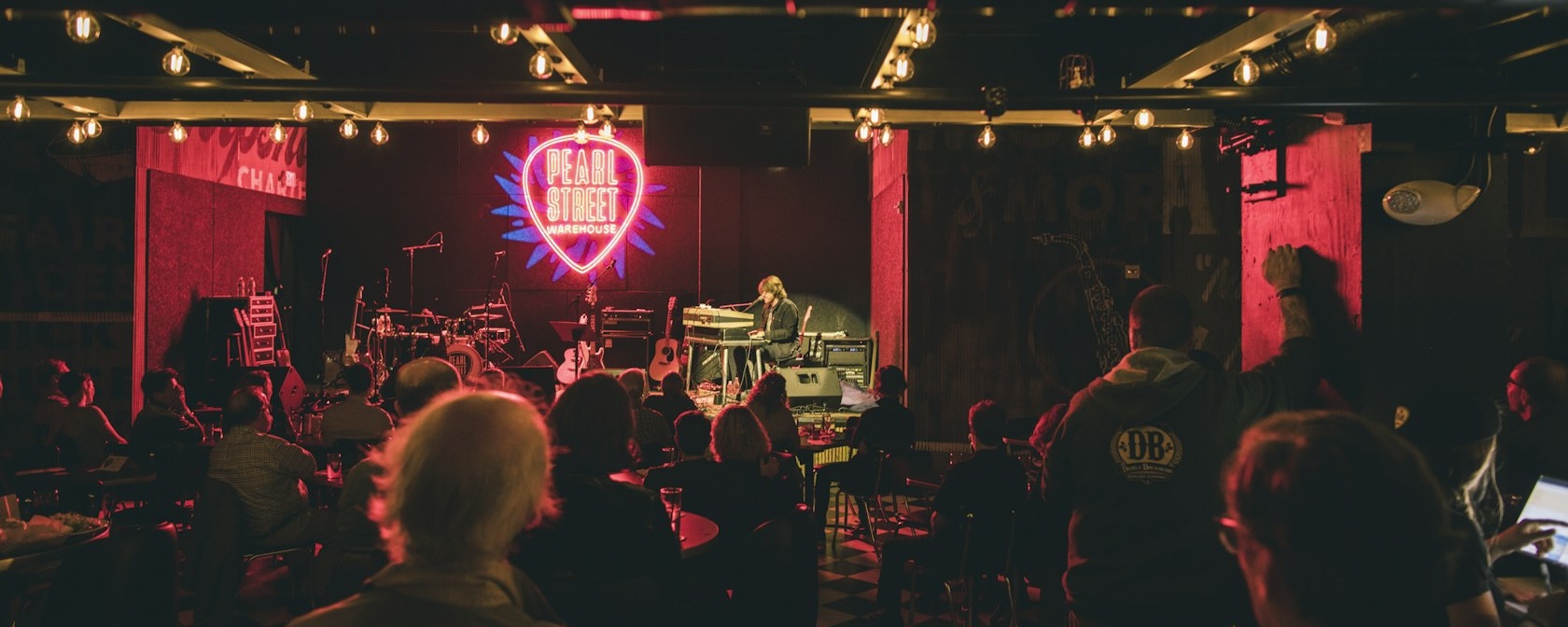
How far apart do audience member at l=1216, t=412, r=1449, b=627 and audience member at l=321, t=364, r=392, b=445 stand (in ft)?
18.0

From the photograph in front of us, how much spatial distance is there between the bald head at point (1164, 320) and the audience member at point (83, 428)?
6.25 metres

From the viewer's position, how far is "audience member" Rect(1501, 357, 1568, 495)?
3.64 metres

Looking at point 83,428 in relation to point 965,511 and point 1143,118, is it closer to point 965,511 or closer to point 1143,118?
point 965,511

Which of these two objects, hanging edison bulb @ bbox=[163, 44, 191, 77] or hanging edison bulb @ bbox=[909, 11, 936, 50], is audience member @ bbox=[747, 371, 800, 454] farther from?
hanging edison bulb @ bbox=[163, 44, 191, 77]

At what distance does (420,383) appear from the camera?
395cm

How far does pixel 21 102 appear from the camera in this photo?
21.1ft

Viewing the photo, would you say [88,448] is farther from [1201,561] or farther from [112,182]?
[1201,561]

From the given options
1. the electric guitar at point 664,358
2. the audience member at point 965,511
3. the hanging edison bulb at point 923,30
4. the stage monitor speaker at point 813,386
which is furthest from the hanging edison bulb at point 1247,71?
the electric guitar at point 664,358

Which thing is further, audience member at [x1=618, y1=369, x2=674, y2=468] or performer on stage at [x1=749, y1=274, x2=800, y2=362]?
performer on stage at [x1=749, y1=274, x2=800, y2=362]

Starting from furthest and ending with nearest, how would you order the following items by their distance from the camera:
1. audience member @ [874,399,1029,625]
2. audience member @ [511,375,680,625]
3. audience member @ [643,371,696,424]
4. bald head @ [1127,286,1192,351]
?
audience member @ [643,371,696,424] < audience member @ [874,399,1029,625] < bald head @ [1127,286,1192,351] < audience member @ [511,375,680,625]

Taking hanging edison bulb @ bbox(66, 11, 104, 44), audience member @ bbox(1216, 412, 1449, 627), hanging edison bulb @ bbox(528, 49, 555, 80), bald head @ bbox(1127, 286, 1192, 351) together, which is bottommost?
audience member @ bbox(1216, 412, 1449, 627)

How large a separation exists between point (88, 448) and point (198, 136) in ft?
20.9

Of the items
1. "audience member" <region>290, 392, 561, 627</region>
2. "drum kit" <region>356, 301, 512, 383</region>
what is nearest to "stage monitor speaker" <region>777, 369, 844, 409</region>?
"drum kit" <region>356, 301, 512, 383</region>

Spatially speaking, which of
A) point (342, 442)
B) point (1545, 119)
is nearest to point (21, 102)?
point (342, 442)
